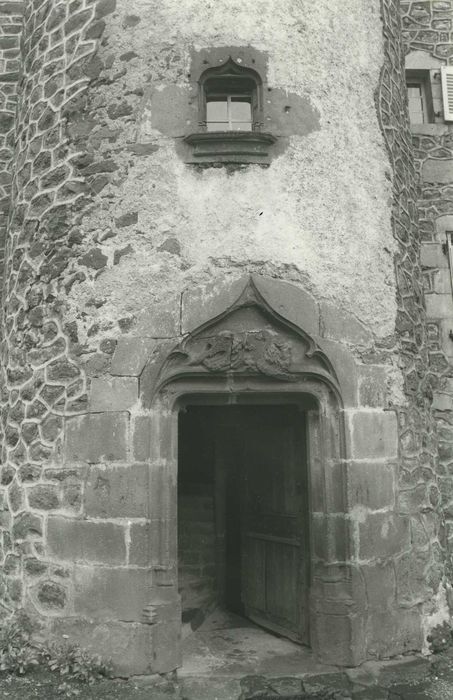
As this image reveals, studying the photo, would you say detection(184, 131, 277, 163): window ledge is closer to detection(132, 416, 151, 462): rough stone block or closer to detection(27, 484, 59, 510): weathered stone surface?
detection(132, 416, 151, 462): rough stone block

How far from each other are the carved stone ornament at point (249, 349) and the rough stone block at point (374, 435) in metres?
0.36

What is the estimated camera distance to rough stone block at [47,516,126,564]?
15.2ft

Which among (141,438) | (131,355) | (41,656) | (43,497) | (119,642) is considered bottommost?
(41,656)

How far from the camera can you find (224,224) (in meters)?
5.05

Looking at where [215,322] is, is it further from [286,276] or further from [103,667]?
[103,667]

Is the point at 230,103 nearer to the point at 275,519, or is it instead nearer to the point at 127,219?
the point at 127,219

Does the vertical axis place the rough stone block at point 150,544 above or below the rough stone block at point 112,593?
above

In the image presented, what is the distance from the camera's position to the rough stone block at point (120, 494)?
466 cm

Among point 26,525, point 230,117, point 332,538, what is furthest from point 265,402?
point 230,117

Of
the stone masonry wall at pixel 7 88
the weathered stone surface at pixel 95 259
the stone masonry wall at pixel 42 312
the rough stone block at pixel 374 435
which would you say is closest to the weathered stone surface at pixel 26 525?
the stone masonry wall at pixel 42 312

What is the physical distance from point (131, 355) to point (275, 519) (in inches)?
84.9

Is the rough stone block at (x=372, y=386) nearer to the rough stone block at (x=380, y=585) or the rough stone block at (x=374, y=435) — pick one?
the rough stone block at (x=374, y=435)

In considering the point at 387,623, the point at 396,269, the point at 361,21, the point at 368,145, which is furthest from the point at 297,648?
the point at 361,21

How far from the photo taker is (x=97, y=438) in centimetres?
481
